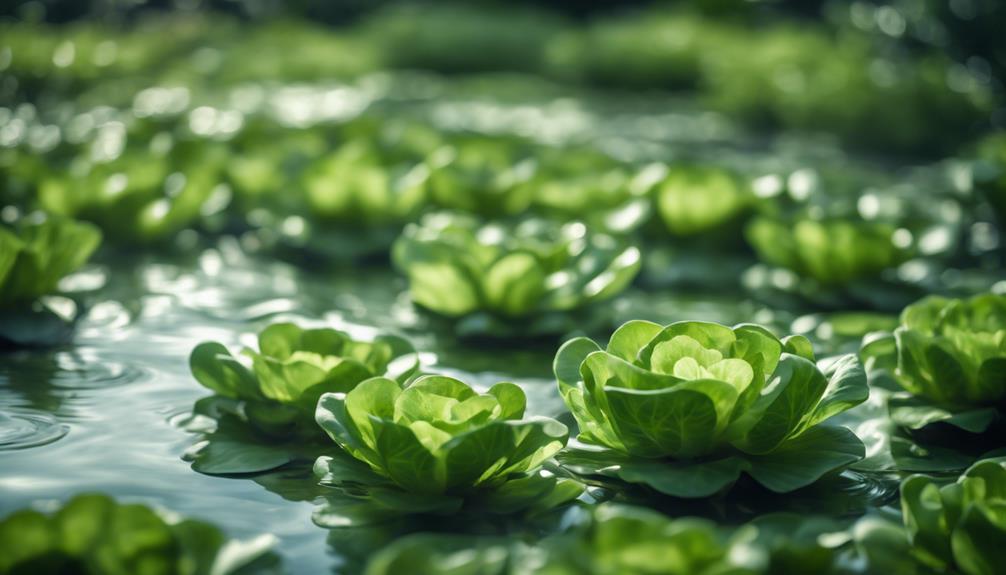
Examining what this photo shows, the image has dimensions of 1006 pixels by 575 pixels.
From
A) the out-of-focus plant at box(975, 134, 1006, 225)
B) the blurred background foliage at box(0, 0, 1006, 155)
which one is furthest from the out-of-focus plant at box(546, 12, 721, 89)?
the out-of-focus plant at box(975, 134, 1006, 225)

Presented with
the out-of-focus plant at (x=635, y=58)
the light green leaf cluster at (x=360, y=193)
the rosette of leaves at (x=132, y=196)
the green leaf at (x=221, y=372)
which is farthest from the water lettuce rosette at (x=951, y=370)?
the out-of-focus plant at (x=635, y=58)

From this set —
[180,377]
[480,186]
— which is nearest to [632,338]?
[180,377]

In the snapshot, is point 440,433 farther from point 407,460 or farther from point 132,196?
point 132,196

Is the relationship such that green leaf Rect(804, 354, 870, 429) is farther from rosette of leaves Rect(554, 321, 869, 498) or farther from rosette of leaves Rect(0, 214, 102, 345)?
rosette of leaves Rect(0, 214, 102, 345)

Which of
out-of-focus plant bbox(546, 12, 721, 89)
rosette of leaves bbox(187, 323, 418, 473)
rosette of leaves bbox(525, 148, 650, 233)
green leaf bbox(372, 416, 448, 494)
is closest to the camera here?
green leaf bbox(372, 416, 448, 494)

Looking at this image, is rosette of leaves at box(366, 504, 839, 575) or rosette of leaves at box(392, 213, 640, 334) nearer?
rosette of leaves at box(366, 504, 839, 575)
